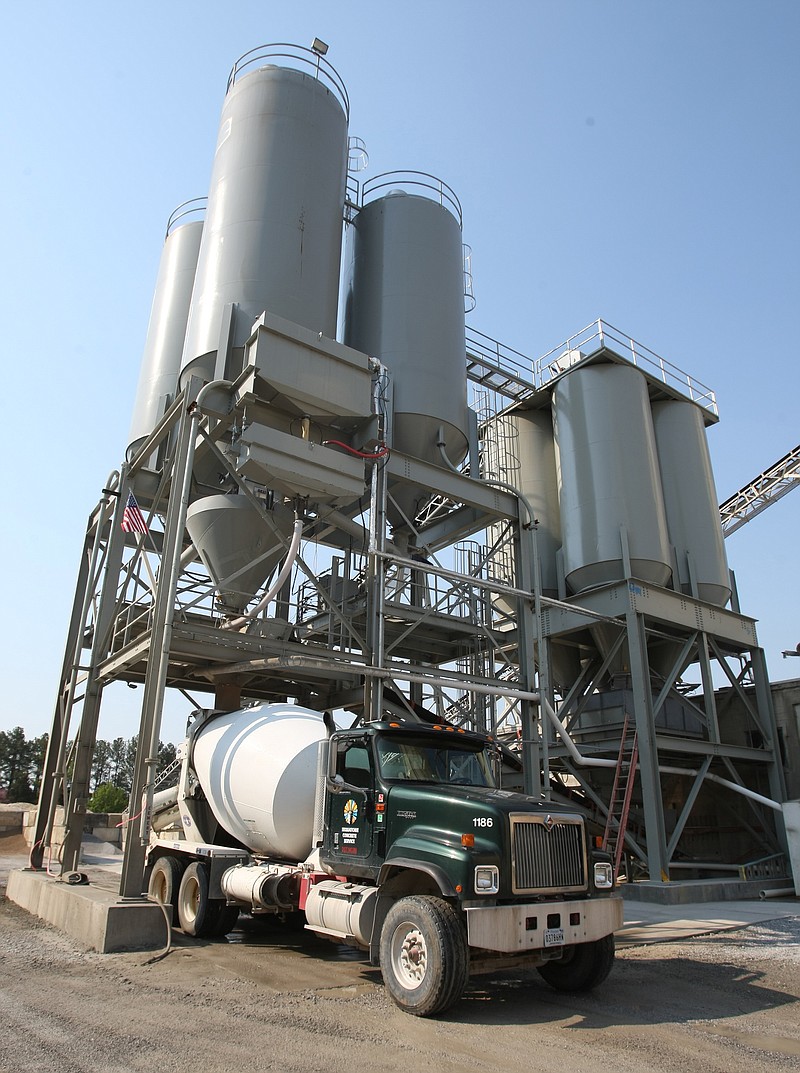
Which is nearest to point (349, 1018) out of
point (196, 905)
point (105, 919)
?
point (105, 919)

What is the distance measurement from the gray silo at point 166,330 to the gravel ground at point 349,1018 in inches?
416

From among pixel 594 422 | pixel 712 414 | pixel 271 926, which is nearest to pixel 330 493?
pixel 271 926

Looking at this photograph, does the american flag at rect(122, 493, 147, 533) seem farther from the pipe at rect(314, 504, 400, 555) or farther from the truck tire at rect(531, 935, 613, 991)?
the truck tire at rect(531, 935, 613, 991)

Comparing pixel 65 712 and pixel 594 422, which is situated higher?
pixel 594 422

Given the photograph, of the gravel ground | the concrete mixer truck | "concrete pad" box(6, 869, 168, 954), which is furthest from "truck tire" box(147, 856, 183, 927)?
the gravel ground

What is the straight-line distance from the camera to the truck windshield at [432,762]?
26.2 feet

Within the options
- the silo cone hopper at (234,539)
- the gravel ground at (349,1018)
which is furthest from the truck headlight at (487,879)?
the silo cone hopper at (234,539)

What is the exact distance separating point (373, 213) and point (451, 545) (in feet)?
26.8

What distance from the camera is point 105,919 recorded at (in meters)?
8.97

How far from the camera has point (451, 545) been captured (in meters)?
18.2

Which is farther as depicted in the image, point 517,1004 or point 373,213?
point 373,213

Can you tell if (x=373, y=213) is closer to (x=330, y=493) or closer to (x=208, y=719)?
(x=330, y=493)

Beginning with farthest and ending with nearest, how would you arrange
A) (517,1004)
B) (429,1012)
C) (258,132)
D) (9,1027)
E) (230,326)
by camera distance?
(258,132) < (230,326) < (517,1004) < (429,1012) < (9,1027)

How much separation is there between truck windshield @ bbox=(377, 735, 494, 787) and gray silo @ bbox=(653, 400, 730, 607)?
47.0 feet
